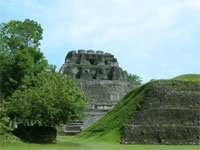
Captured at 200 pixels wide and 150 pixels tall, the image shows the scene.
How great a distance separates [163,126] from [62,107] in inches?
288

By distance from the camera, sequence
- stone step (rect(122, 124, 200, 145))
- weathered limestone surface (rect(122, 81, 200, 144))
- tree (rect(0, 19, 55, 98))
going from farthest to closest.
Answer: tree (rect(0, 19, 55, 98)) < weathered limestone surface (rect(122, 81, 200, 144)) < stone step (rect(122, 124, 200, 145))

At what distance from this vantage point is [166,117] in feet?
68.8

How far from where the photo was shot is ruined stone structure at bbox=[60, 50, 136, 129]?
136 ft

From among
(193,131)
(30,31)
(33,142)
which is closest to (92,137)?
(33,142)

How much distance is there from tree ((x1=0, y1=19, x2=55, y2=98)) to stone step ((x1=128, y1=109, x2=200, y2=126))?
11.4m

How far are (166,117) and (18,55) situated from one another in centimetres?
1538

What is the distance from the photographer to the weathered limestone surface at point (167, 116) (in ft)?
63.1

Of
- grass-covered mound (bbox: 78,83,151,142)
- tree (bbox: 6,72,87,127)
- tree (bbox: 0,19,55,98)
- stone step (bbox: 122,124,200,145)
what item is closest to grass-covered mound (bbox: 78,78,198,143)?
grass-covered mound (bbox: 78,83,151,142)

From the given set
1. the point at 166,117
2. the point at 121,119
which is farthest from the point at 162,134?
the point at 121,119

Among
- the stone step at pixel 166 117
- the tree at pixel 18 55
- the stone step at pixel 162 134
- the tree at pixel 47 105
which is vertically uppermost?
the tree at pixel 18 55

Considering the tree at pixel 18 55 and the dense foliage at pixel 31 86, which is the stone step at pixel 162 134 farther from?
the tree at pixel 18 55

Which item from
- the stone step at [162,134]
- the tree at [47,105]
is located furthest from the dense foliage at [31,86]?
the stone step at [162,134]

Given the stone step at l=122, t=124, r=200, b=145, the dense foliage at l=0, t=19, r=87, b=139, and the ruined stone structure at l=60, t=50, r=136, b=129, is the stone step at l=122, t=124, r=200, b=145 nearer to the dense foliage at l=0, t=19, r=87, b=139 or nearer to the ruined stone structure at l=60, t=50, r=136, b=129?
the dense foliage at l=0, t=19, r=87, b=139

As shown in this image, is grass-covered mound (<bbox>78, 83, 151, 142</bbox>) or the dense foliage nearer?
the dense foliage
